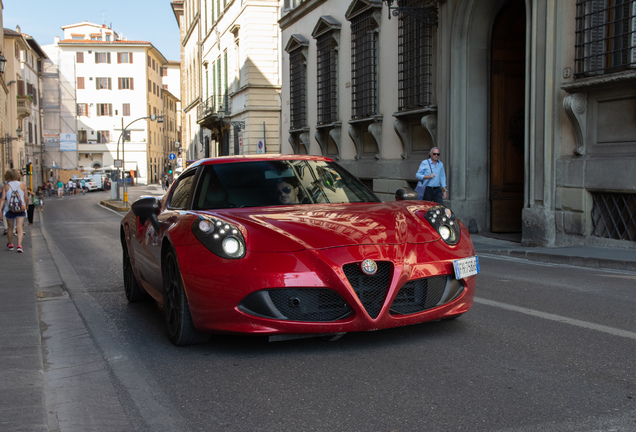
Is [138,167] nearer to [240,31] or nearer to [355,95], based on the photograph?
[240,31]

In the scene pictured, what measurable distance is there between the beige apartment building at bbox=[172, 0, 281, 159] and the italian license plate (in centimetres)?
2456

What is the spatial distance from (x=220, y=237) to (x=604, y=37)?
30.5ft

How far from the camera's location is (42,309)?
6.95 m

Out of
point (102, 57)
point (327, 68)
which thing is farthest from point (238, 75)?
point (102, 57)

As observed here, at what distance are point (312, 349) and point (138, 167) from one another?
317 ft

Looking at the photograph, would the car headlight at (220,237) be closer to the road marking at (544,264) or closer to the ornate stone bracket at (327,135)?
the road marking at (544,264)

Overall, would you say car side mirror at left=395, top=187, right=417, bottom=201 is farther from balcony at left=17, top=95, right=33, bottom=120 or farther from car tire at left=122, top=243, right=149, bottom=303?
balcony at left=17, top=95, right=33, bottom=120

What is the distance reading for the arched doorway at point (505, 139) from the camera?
633 inches

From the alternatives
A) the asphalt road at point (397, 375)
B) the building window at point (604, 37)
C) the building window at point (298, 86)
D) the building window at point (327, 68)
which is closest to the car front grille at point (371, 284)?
the asphalt road at point (397, 375)

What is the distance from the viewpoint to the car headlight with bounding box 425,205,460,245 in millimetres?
5031

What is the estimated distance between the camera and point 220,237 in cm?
468

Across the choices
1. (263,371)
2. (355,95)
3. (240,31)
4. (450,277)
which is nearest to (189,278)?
(263,371)

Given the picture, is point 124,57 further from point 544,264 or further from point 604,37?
point 544,264

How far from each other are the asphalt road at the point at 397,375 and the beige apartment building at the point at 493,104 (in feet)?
19.3
